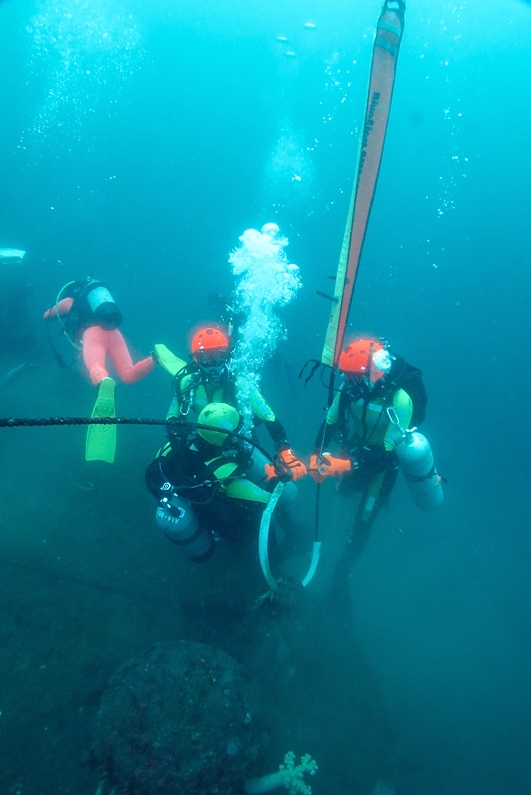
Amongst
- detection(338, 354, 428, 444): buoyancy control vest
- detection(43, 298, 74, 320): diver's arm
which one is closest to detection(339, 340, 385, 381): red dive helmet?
detection(338, 354, 428, 444): buoyancy control vest

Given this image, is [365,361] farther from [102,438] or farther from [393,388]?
[102,438]

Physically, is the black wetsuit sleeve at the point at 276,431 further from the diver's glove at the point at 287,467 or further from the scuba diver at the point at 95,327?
the scuba diver at the point at 95,327

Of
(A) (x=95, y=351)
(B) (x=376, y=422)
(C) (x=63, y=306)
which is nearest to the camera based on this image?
(B) (x=376, y=422)

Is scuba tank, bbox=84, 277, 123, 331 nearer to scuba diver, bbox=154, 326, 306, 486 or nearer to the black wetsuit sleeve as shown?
scuba diver, bbox=154, 326, 306, 486

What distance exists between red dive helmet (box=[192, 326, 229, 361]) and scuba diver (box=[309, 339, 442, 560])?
5.18 feet

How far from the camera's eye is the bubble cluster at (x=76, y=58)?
62.8 feet

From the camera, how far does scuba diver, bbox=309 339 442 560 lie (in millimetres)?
4379

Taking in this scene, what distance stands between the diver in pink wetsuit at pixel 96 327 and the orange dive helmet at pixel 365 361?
12.3 feet

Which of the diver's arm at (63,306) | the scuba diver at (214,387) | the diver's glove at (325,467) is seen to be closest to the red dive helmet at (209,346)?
the scuba diver at (214,387)

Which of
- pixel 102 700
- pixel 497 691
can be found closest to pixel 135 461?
pixel 102 700

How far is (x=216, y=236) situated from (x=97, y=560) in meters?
19.6

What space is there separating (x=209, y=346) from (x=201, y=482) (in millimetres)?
1897

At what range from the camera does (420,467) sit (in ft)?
15.4

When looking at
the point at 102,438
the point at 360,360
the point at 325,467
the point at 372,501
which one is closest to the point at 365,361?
the point at 360,360
